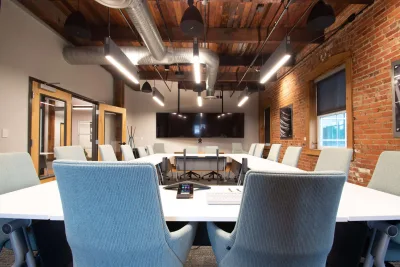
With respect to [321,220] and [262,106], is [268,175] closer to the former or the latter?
[321,220]

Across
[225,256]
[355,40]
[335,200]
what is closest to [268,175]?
[335,200]

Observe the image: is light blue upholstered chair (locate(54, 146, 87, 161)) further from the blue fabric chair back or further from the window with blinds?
the window with blinds

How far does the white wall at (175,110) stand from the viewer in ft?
28.7

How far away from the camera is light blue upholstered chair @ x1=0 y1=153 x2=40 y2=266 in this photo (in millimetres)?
1182

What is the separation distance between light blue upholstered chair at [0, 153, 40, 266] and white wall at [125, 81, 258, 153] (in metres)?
6.87

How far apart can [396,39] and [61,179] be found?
11.8 ft

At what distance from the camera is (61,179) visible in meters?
0.86

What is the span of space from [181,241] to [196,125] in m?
7.63

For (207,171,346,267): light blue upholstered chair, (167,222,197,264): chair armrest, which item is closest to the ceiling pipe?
(167,222,197,264): chair armrest

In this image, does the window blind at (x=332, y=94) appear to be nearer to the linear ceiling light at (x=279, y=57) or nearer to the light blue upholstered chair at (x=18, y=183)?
the linear ceiling light at (x=279, y=57)

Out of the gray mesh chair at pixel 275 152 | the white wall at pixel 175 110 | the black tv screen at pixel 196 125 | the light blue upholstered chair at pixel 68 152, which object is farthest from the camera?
the white wall at pixel 175 110

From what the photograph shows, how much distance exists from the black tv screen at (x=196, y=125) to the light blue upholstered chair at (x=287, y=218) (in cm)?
772

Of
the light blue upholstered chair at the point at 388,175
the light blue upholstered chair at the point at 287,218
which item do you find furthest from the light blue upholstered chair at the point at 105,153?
the light blue upholstered chair at the point at 388,175

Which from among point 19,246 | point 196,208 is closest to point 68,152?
point 19,246
